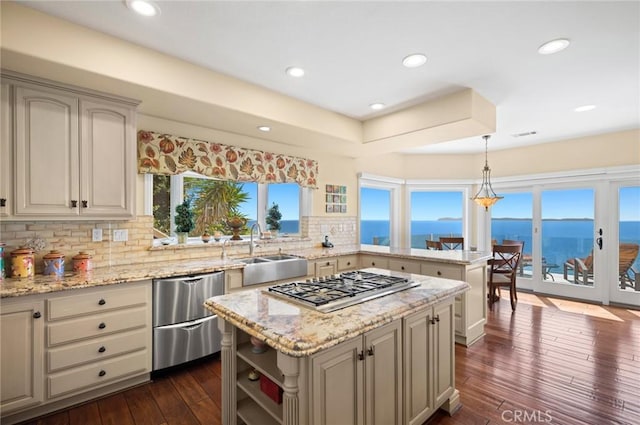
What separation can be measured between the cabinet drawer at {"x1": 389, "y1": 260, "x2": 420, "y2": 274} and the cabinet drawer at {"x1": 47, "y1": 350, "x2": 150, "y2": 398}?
2.74 meters

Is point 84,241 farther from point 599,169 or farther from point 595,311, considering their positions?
point 599,169

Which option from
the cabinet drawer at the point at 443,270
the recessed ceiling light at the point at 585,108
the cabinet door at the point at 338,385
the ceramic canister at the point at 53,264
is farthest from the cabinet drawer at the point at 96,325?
the recessed ceiling light at the point at 585,108

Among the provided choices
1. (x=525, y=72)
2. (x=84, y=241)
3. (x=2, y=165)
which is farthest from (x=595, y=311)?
(x=2, y=165)

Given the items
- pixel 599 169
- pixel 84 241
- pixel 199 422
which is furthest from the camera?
pixel 599 169

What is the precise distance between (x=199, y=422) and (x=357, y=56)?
2.88 m

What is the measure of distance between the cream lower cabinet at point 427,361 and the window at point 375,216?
3.40 metres

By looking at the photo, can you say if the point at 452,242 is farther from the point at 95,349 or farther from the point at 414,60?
the point at 95,349

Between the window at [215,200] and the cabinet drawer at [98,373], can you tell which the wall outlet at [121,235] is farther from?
the cabinet drawer at [98,373]

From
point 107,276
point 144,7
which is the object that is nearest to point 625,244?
point 144,7

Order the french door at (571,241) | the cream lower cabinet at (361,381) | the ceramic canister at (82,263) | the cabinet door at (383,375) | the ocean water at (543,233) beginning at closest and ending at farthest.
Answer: the cream lower cabinet at (361,381) → the cabinet door at (383,375) → the ceramic canister at (82,263) → the french door at (571,241) → the ocean water at (543,233)

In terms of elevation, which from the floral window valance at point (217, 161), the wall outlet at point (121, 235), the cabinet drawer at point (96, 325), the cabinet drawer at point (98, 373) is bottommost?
the cabinet drawer at point (98, 373)

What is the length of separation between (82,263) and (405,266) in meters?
3.22

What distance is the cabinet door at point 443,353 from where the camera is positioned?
197 cm

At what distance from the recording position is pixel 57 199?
7.50ft
